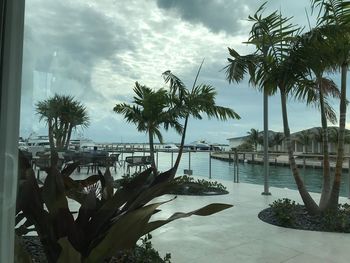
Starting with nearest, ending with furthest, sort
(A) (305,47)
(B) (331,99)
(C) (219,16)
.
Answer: (C) (219,16)
(A) (305,47)
(B) (331,99)

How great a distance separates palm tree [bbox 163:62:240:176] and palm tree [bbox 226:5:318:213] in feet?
7.35

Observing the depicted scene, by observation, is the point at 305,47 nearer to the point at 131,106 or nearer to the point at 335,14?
the point at 335,14

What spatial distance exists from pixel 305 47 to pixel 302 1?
0.75 meters

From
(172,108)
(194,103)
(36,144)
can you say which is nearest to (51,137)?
(36,144)

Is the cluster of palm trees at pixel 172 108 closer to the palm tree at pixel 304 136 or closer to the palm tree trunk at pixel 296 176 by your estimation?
the palm tree trunk at pixel 296 176

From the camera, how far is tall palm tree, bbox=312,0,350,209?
3.90 metres

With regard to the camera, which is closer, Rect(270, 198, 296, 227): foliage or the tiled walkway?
the tiled walkway

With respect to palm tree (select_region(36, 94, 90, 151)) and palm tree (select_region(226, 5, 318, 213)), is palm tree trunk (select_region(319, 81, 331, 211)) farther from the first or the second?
palm tree (select_region(36, 94, 90, 151))

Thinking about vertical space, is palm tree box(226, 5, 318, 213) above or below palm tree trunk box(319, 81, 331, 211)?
above

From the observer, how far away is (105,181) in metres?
1.98

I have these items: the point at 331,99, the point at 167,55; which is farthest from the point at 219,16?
the point at 331,99

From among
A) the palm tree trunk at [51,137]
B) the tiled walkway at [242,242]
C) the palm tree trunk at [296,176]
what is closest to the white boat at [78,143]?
the palm tree trunk at [51,137]

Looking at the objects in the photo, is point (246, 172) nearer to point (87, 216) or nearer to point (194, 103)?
point (194, 103)

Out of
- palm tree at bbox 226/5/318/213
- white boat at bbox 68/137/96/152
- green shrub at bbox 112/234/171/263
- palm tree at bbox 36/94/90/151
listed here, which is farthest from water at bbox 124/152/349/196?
palm tree at bbox 36/94/90/151
